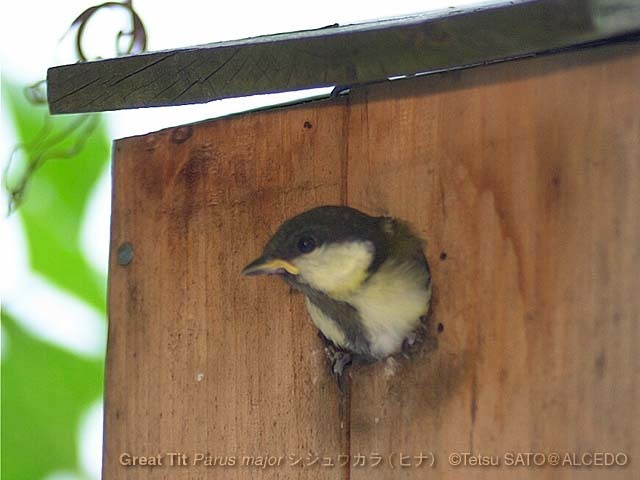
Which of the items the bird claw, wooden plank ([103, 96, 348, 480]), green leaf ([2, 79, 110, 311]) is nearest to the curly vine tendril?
green leaf ([2, 79, 110, 311])

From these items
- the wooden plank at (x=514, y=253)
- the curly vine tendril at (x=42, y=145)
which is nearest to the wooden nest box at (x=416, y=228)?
the wooden plank at (x=514, y=253)

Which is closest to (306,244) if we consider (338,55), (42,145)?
(338,55)

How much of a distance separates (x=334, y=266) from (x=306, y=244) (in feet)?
0.18

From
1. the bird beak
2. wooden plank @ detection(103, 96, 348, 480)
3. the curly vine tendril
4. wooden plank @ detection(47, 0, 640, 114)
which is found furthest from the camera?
the curly vine tendril

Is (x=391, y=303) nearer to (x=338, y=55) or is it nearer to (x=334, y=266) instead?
(x=334, y=266)

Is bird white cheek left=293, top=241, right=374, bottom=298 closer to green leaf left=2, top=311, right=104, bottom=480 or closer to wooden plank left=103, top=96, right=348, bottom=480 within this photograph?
wooden plank left=103, top=96, right=348, bottom=480

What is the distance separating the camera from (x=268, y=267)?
1798 mm

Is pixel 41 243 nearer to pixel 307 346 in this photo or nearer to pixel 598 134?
pixel 307 346

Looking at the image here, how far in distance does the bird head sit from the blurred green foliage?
65 centimetres

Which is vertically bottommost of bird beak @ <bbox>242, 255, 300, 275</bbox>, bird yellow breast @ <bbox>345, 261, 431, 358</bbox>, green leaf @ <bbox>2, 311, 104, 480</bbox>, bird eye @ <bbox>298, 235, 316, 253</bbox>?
green leaf @ <bbox>2, 311, 104, 480</bbox>

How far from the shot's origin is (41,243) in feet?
7.74

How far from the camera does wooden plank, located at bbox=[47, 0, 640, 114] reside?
5.29 ft

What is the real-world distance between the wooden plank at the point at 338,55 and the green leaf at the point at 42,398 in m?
0.55

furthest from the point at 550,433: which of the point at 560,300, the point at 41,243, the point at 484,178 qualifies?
the point at 41,243
